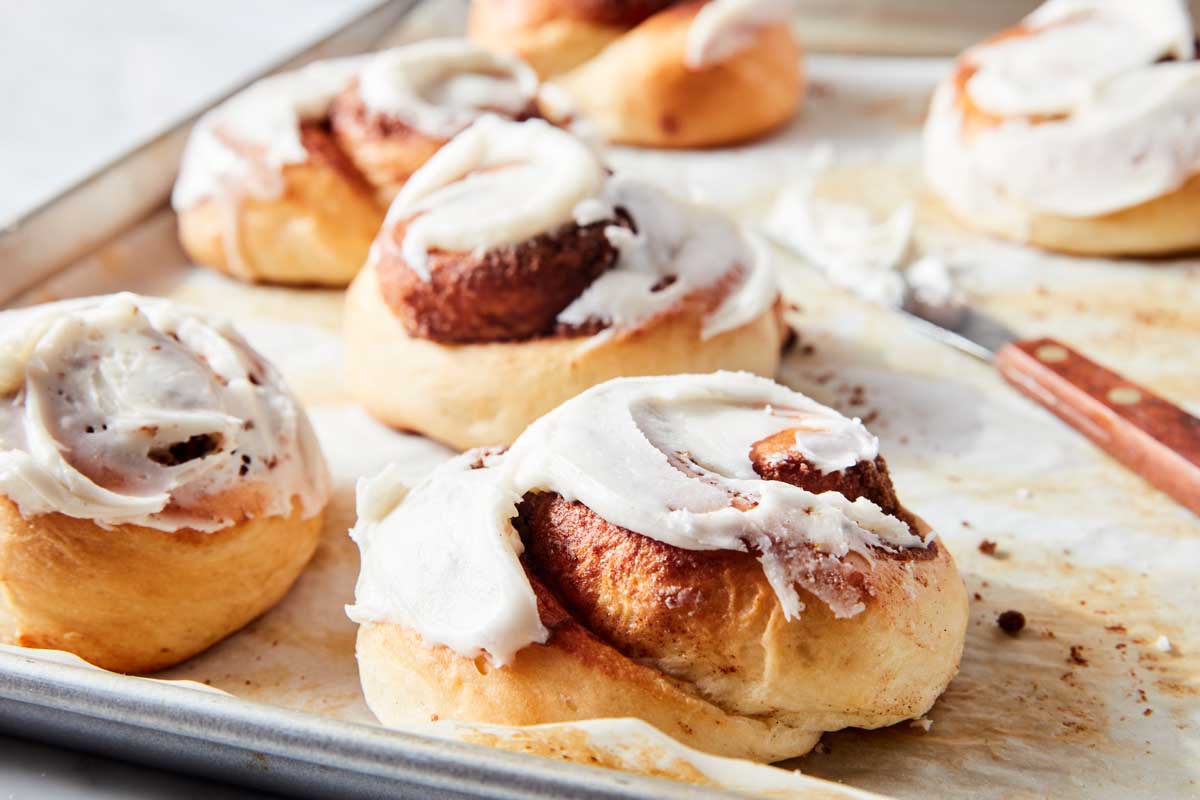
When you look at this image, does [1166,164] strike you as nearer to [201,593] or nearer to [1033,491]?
[1033,491]

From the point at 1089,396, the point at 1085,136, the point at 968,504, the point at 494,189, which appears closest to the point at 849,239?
the point at 1085,136

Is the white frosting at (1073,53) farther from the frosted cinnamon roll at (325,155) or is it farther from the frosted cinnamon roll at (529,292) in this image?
the frosted cinnamon roll at (325,155)

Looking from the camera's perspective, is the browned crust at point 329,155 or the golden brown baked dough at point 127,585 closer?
the golden brown baked dough at point 127,585

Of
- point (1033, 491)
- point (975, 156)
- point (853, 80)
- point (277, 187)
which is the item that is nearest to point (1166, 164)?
A: point (975, 156)

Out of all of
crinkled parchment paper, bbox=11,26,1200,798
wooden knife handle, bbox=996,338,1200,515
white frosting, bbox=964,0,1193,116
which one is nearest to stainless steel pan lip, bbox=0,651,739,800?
crinkled parchment paper, bbox=11,26,1200,798

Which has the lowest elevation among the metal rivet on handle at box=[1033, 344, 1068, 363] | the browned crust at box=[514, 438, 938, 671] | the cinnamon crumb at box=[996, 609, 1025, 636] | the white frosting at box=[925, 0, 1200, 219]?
the metal rivet on handle at box=[1033, 344, 1068, 363]

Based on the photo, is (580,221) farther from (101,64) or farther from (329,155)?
(101,64)

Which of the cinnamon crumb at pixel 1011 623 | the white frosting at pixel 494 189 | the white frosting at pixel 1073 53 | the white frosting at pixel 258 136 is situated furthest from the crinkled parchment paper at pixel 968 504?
the white frosting at pixel 494 189

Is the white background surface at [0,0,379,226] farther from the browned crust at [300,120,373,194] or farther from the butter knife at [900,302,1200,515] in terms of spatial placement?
the butter knife at [900,302,1200,515]
